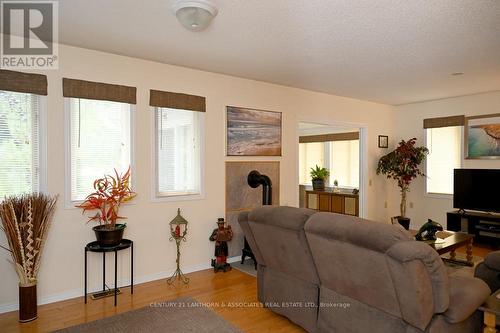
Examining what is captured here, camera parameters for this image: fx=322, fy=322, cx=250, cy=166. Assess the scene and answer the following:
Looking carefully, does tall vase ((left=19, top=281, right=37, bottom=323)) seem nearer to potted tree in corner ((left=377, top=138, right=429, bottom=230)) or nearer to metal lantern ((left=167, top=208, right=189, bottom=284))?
metal lantern ((left=167, top=208, right=189, bottom=284))

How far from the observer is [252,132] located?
178 inches

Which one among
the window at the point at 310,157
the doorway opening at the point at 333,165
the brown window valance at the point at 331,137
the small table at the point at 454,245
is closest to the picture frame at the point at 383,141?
the doorway opening at the point at 333,165

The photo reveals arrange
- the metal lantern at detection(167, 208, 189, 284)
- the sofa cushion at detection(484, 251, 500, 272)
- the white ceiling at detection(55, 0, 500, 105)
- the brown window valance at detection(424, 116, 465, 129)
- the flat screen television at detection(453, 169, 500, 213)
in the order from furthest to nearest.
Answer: the brown window valance at detection(424, 116, 465, 129)
the flat screen television at detection(453, 169, 500, 213)
the metal lantern at detection(167, 208, 189, 284)
the sofa cushion at detection(484, 251, 500, 272)
the white ceiling at detection(55, 0, 500, 105)

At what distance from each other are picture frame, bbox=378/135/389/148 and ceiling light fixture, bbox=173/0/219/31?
493 centimetres

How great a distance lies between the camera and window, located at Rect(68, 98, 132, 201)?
10.8 ft

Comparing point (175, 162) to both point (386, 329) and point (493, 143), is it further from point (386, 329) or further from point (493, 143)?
point (493, 143)

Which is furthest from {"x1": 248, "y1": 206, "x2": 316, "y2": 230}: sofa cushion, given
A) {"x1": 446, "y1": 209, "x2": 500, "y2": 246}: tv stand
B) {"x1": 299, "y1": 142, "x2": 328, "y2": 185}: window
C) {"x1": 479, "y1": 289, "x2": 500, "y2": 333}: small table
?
{"x1": 299, "y1": 142, "x2": 328, "y2": 185}: window

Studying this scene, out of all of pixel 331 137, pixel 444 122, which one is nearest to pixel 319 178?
pixel 331 137

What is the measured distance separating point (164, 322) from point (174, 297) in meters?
0.53

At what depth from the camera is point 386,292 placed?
190 cm

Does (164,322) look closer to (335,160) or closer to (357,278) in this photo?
(357,278)

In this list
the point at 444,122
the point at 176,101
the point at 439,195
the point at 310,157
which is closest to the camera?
the point at 176,101

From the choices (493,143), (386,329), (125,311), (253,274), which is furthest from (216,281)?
(493,143)

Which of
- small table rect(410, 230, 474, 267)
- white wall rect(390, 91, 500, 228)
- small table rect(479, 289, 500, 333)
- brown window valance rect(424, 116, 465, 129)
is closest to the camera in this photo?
small table rect(479, 289, 500, 333)
